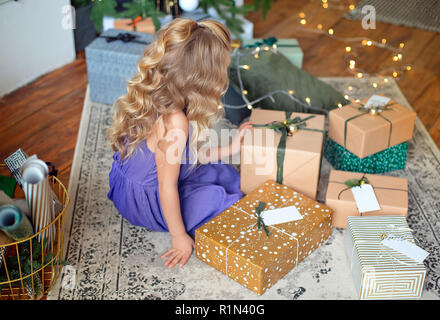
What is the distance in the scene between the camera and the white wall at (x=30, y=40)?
2488mm

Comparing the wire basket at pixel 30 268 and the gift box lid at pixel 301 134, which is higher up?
the gift box lid at pixel 301 134

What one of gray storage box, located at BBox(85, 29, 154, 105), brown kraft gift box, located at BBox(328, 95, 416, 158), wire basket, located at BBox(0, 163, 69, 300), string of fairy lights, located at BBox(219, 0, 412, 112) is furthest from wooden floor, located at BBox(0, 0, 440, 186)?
wire basket, located at BBox(0, 163, 69, 300)

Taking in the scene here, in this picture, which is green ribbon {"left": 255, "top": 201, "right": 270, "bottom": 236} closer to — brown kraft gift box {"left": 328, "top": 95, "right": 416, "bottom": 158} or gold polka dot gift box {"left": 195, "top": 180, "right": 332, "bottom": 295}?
gold polka dot gift box {"left": 195, "top": 180, "right": 332, "bottom": 295}

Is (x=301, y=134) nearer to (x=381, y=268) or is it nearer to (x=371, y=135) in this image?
(x=371, y=135)


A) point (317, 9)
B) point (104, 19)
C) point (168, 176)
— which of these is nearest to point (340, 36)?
point (317, 9)

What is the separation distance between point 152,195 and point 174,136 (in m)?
0.26

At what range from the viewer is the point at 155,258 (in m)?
1.69

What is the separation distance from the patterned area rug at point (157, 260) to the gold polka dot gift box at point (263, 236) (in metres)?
0.04

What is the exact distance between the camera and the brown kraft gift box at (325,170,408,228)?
5.65 feet

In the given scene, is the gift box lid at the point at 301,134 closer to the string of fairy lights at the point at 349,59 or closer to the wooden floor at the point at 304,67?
the string of fairy lights at the point at 349,59

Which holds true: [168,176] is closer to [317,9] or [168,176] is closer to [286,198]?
[286,198]

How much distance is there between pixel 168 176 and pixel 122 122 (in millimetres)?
245

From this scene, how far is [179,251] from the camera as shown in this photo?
168 centimetres

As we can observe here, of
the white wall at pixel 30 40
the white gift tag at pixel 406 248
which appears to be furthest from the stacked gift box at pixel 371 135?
the white wall at pixel 30 40
